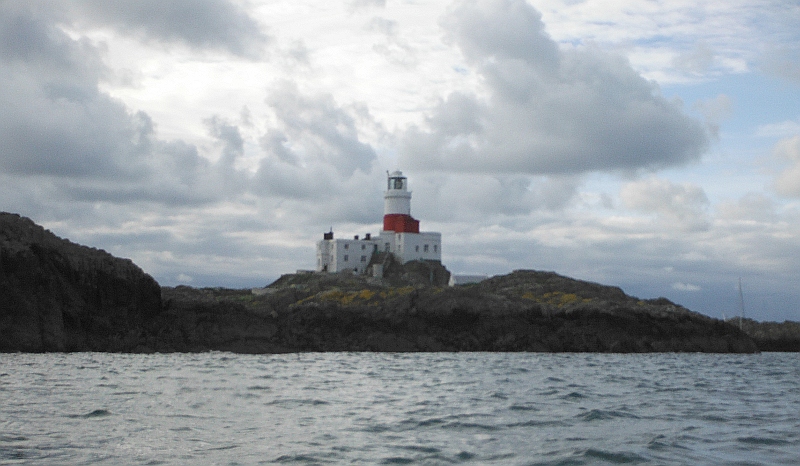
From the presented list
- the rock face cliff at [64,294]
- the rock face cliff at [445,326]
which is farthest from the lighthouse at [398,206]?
the rock face cliff at [64,294]

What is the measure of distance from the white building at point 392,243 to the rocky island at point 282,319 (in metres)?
32.9

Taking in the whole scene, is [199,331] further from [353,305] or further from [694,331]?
[694,331]

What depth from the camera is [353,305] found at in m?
60.4

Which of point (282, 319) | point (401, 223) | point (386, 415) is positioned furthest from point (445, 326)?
point (401, 223)

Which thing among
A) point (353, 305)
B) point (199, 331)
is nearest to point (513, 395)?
point (199, 331)

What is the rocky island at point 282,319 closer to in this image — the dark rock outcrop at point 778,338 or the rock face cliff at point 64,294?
the rock face cliff at point 64,294

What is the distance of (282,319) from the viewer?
55312mm

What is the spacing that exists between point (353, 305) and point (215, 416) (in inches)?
1564

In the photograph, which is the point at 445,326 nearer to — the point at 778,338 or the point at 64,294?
the point at 64,294

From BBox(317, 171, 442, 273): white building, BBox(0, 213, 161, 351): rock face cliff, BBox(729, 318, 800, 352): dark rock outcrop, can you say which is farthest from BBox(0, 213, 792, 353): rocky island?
BBox(317, 171, 442, 273): white building

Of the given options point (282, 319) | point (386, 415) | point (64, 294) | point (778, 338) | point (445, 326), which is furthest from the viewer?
point (778, 338)

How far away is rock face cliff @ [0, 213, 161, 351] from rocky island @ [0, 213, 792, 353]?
6 centimetres

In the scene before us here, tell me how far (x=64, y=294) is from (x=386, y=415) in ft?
102

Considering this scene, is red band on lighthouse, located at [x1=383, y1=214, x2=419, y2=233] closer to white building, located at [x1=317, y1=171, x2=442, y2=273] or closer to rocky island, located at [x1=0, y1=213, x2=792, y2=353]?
white building, located at [x1=317, y1=171, x2=442, y2=273]
